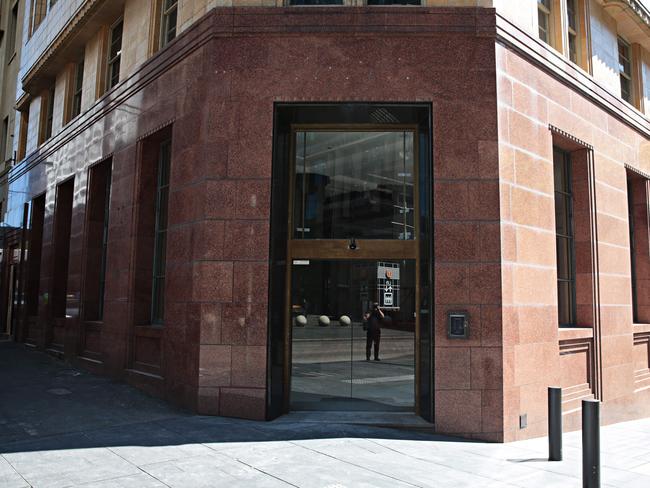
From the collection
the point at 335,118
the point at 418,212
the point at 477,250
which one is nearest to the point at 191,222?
the point at 335,118

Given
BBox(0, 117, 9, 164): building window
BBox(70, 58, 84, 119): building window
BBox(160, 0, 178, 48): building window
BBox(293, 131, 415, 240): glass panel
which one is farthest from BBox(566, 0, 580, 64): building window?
BBox(0, 117, 9, 164): building window

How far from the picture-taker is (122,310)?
1171cm

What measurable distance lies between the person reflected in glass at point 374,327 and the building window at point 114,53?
9.69m

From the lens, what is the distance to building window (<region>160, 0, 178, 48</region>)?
1175 centimetres

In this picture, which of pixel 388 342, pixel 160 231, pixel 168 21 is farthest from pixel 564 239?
pixel 168 21

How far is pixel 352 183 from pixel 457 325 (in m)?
3.09

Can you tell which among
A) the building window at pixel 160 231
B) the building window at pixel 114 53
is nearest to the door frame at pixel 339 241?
the building window at pixel 160 231

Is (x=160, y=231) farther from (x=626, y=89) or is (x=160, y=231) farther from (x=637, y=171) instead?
(x=626, y=89)

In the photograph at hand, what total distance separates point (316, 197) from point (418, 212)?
5.97ft

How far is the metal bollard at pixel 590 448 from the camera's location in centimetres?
569

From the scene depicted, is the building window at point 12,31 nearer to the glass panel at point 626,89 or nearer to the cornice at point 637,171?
the glass panel at point 626,89

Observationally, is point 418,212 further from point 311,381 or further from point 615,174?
point 615,174

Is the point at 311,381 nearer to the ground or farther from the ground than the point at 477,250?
nearer to the ground

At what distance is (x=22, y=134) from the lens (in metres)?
22.1
